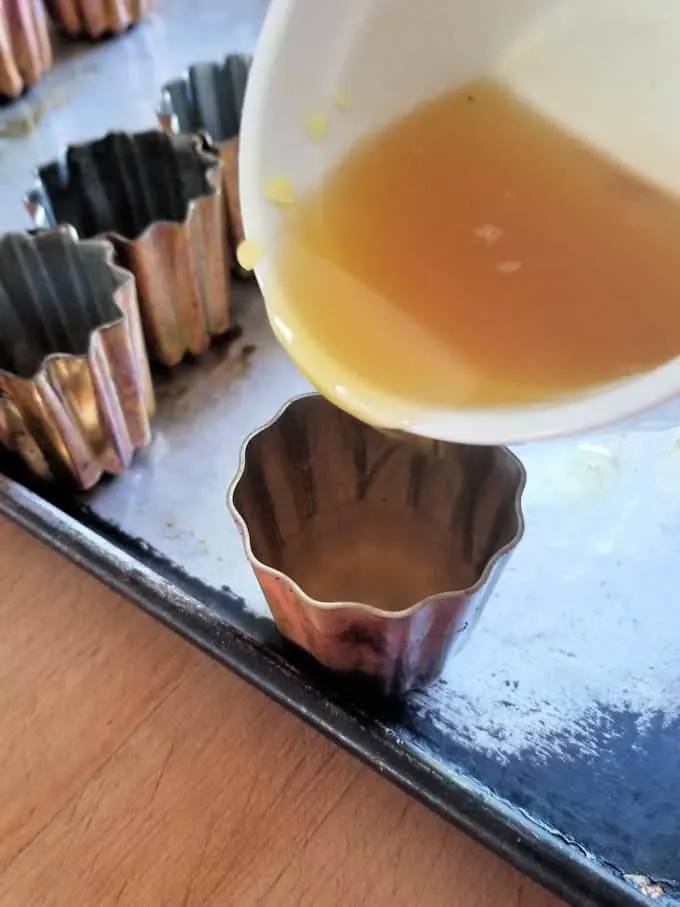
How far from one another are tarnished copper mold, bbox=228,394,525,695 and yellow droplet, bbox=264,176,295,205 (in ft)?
0.38

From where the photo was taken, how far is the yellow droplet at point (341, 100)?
509 millimetres

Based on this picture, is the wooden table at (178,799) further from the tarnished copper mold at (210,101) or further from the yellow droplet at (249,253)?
the tarnished copper mold at (210,101)

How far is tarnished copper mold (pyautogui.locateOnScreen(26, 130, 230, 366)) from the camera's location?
63 centimetres

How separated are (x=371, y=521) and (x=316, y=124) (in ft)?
0.80

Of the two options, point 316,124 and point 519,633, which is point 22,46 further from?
point 519,633

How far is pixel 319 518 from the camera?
606 mm

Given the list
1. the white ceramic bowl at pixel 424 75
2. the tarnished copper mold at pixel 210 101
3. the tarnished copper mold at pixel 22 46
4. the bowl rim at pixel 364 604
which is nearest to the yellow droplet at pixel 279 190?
the white ceramic bowl at pixel 424 75

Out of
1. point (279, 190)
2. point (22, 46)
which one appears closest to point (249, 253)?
point (279, 190)

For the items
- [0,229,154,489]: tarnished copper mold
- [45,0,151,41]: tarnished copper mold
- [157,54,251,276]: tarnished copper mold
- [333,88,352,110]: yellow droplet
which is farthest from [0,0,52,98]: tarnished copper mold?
[333,88,352,110]: yellow droplet

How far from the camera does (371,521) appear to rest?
0.61m

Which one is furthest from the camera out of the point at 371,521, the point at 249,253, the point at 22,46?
the point at 22,46

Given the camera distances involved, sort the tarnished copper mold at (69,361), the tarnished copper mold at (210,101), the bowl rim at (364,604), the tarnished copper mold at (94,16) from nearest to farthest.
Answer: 1. the bowl rim at (364,604)
2. the tarnished copper mold at (69,361)
3. the tarnished copper mold at (210,101)
4. the tarnished copper mold at (94,16)

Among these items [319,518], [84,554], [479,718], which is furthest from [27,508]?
[479,718]

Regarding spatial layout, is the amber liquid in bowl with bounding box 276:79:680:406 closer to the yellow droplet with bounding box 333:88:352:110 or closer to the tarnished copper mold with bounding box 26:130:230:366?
the yellow droplet with bounding box 333:88:352:110
